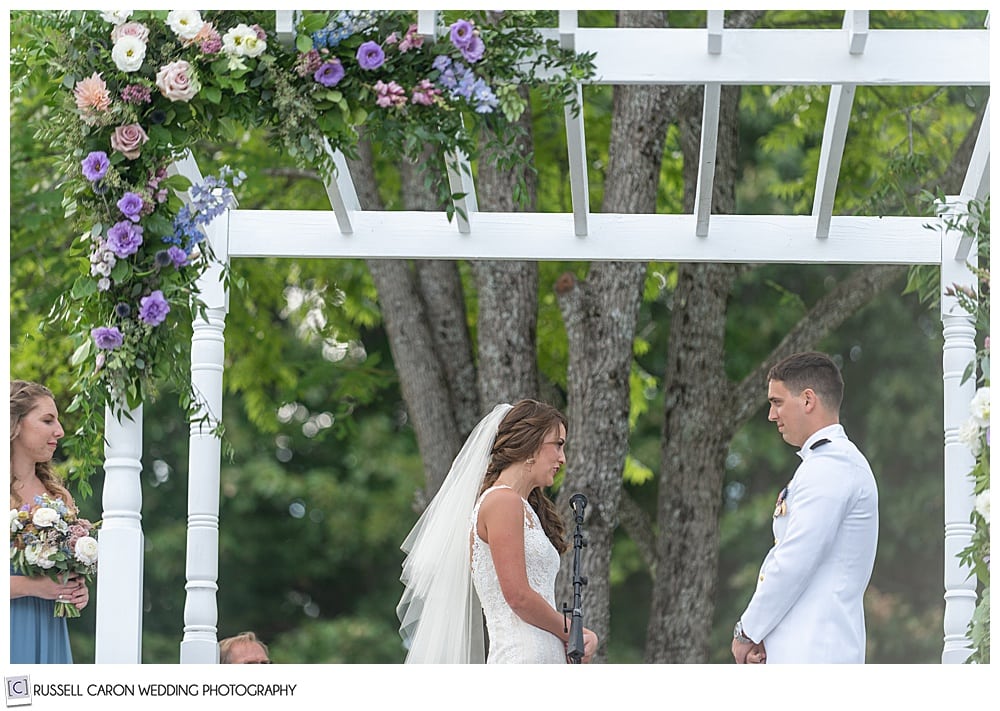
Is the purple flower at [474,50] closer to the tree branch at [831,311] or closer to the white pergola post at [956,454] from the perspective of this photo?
the white pergola post at [956,454]

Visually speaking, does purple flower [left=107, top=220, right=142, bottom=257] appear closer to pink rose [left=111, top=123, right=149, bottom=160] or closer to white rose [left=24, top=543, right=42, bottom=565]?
pink rose [left=111, top=123, right=149, bottom=160]

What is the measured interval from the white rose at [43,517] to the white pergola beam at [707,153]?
2.39 m

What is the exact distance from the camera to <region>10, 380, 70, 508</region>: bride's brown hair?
14.2 feet

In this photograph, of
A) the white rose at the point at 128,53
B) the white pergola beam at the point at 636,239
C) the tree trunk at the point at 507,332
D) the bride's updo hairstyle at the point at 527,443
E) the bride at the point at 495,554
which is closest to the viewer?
the white rose at the point at 128,53

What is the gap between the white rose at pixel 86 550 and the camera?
4.12 metres

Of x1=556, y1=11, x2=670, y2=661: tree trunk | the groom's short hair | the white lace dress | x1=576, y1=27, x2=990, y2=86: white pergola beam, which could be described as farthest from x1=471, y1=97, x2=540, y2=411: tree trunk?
x1=576, y1=27, x2=990, y2=86: white pergola beam

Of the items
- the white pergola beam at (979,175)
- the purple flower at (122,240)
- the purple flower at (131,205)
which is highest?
the white pergola beam at (979,175)

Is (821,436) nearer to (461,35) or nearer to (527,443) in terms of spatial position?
(527,443)

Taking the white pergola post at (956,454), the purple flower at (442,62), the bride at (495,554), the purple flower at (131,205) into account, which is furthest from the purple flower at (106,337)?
the white pergola post at (956,454)

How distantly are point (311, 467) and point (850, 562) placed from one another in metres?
10.7

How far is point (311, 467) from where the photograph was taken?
14.4m

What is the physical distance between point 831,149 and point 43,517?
9.22ft

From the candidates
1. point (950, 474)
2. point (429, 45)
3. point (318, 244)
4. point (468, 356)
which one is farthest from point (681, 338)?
point (429, 45)
